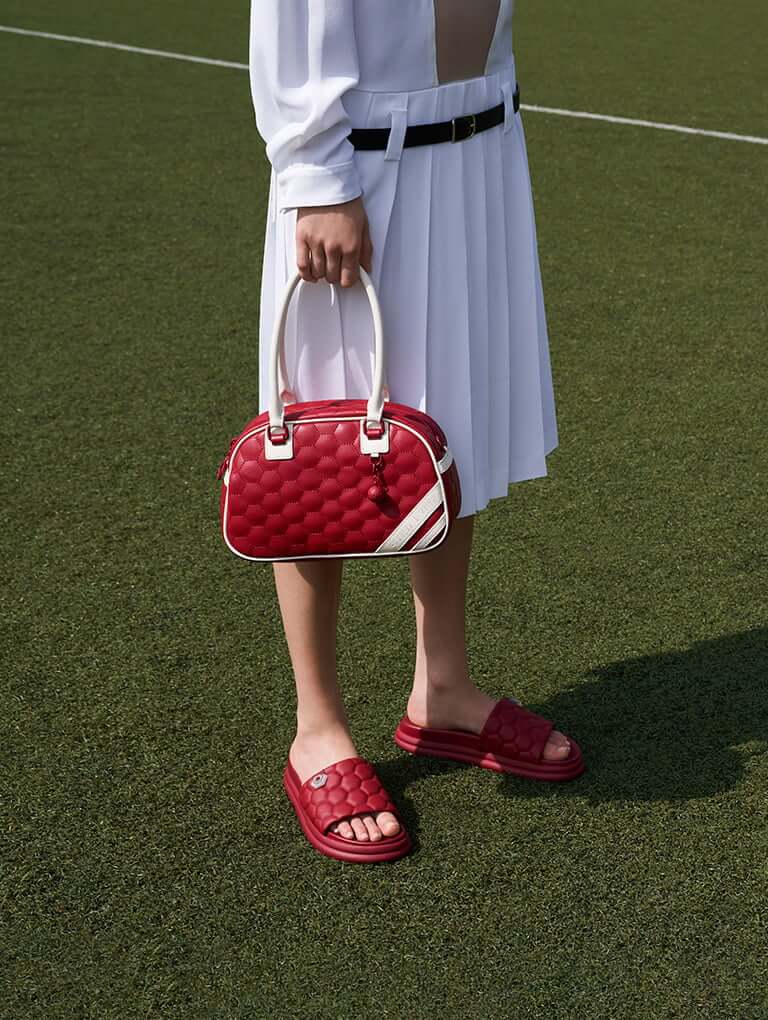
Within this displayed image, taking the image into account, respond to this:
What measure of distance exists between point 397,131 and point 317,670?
0.77 metres

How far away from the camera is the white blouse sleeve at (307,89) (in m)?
1.59

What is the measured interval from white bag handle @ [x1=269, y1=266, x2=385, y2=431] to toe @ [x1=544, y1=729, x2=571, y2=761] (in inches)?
26.0

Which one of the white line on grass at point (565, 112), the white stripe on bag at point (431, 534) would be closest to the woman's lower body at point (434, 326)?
the white stripe on bag at point (431, 534)

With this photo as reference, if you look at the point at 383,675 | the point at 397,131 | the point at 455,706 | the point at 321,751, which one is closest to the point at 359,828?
the point at 321,751

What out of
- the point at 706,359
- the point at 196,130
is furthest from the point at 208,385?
the point at 196,130

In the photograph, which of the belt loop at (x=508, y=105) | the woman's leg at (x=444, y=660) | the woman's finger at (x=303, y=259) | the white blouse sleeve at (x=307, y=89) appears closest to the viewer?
the white blouse sleeve at (x=307, y=89)

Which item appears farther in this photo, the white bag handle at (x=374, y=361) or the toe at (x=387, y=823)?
the toe at (x=387, y=823)

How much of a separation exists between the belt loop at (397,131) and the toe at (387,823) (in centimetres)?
90

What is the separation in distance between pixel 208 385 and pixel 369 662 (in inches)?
53.4

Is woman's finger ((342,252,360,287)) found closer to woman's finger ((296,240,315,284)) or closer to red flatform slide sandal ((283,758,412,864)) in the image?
woman's finger ((296,240,315,284))

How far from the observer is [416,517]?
1.76 m

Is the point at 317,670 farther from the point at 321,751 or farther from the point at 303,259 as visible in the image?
the point at 303,259

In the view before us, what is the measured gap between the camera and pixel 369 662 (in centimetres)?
244

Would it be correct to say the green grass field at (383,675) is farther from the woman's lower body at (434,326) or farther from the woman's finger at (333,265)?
the woman's finger at (333,265)
